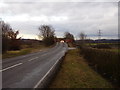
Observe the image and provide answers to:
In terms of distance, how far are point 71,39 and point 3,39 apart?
108123mm

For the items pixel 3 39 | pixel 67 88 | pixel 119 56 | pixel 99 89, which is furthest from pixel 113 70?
pixel 3 39

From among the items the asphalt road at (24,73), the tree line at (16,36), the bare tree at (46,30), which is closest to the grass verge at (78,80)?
the asphalt road at (24,73)

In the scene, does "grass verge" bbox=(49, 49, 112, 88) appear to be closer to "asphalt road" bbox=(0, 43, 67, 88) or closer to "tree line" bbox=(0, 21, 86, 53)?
"asphalt road" bbox=(0, 43, 67, 88)

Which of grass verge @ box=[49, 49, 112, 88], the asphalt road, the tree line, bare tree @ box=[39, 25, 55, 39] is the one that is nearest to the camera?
the asphalt road

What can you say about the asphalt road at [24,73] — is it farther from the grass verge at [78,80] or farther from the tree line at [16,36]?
the tree line at [16,36]

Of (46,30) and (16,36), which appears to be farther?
(46,30)

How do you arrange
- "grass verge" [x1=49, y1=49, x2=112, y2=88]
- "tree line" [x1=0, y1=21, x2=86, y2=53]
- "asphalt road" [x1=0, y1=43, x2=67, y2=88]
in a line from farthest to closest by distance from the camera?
"tree line" [x1=0, y1=21, x2=86, y2=53]
"grass verge" [x1=49, y1=49, x2=112, y2=88]
"asphalt road" [x1=0, y1=43, x2=67, y2=88]

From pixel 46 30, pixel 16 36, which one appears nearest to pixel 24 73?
pixel 16 36

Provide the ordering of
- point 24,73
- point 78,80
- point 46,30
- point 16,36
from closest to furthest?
point 78,80 → point 24,73 → point 16,36 → point 46,30

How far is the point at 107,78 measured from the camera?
548 inches

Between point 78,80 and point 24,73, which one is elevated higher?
point 24,73

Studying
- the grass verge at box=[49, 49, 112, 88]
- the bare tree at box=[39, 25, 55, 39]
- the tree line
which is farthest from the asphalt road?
the bare tree at box=[39, 25, 55, 39]

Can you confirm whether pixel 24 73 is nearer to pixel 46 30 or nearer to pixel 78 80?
pixel 78 80

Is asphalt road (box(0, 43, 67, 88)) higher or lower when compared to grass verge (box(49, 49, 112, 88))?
higher
